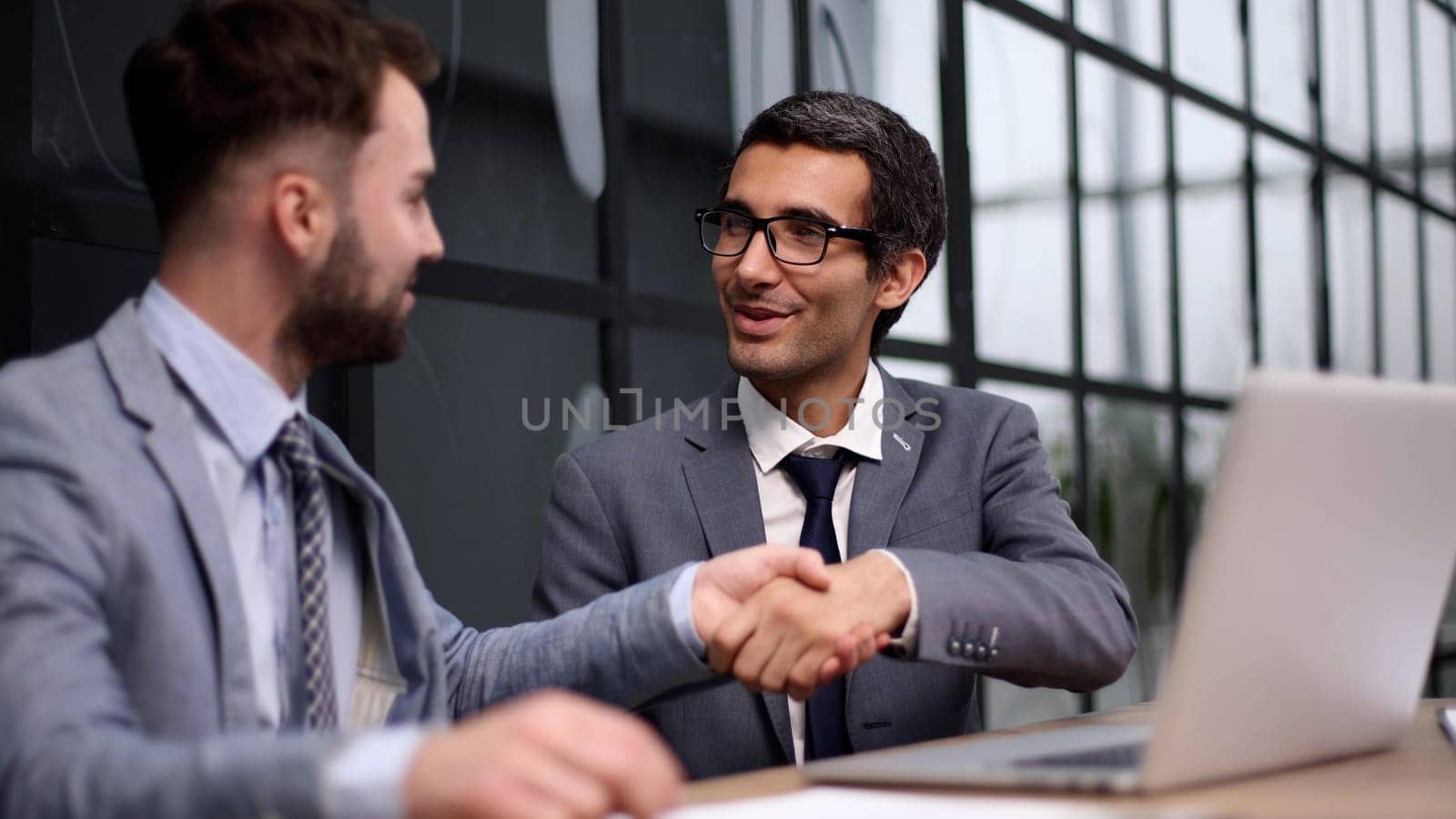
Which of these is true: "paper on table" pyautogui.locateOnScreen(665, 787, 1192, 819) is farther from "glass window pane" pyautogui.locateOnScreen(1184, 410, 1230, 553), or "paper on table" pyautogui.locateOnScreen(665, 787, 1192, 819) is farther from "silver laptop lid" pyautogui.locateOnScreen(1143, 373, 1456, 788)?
"glass window pane" pyautogui.locateOnScreen(1184, 410, 1230, 553)

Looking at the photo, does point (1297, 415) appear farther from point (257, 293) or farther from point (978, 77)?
point (978, 77)

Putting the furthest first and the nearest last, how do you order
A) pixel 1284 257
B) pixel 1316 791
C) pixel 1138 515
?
pixel 1284 257 < pixel 1138 515 < pixel 1316 791

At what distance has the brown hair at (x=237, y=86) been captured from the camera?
4.27 feet

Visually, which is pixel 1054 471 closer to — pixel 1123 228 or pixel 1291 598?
pixel 1123 228

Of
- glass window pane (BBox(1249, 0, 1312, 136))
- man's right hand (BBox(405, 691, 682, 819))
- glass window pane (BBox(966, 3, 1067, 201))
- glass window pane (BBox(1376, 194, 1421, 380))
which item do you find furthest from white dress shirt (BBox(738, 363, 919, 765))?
glass window pane (BBox(1376, 194, 1421, 380))

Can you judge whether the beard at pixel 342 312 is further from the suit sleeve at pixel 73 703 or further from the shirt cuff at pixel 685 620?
the shirt cuff at pixel 685 620

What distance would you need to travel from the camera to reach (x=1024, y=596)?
1730 millimetres

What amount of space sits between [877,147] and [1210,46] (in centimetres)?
386

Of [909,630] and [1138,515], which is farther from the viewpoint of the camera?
[1138,515]

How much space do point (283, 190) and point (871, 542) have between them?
110 cm

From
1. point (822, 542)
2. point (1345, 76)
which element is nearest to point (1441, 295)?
point (1345, 76)

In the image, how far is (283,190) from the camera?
4.28ft

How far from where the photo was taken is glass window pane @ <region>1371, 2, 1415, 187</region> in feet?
23.8

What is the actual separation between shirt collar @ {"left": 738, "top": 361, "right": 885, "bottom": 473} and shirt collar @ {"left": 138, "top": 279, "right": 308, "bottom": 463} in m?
1.04
